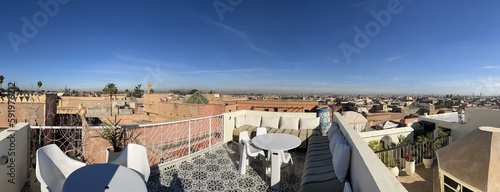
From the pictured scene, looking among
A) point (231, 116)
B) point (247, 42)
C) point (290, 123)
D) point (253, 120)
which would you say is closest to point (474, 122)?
point (290, 123)

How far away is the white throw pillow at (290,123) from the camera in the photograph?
4.95 m

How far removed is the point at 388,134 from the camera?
699cm

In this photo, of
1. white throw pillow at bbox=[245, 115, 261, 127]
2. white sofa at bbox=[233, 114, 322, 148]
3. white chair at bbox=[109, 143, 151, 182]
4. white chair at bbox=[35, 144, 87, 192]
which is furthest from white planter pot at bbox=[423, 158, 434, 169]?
white chair at bbox=[35, 144, 87, 192]

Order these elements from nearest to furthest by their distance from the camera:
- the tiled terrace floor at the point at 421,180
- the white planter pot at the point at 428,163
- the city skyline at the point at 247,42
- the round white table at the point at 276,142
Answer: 1. the round white table at the point at 276,142
2. the tiled terrace floor at the point at 421,180
3. the white planter pot at the point at 428,163
4. the city skyline at the point at 247,42

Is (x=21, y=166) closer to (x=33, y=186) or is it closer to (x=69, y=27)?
(x=33, y=186)

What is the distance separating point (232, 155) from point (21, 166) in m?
3.00

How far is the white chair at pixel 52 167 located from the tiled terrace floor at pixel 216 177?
39.1 inches

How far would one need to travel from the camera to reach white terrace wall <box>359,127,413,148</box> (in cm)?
671

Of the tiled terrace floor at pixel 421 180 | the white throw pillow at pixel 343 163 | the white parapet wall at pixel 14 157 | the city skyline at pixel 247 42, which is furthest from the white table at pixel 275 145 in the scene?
the city skyline at pixel 247 42

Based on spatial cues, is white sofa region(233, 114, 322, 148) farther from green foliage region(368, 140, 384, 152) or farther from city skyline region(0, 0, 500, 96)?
city skyline region(0, 0, 500, 96)

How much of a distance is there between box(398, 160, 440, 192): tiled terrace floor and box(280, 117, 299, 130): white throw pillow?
2814 millimetres

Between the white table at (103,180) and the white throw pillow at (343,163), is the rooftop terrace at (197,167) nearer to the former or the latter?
the white throw pillow at (343,163)

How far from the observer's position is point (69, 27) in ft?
27.8

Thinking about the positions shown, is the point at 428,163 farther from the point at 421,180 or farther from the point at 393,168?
the point at 393,168
